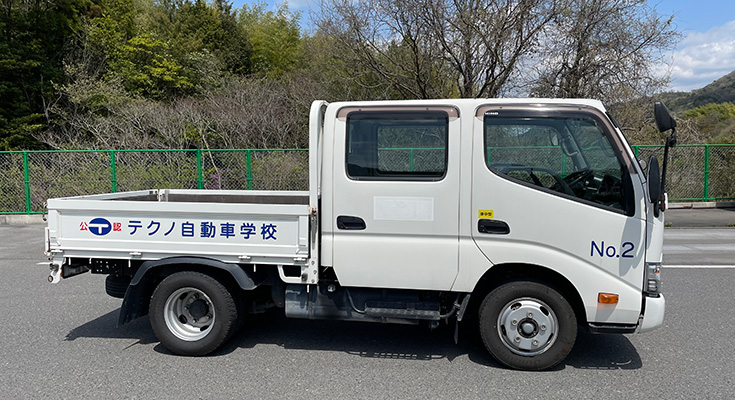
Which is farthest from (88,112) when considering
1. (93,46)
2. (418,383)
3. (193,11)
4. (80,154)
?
(418,383)

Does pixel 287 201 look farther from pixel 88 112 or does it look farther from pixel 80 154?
pixel 88 112

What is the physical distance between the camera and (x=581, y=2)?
51.8ft

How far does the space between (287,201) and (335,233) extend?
2.14 m

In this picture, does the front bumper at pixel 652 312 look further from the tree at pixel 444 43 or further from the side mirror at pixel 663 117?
the tree at pixel 444 43

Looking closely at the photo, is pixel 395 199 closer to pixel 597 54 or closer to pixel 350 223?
pixel 350 223

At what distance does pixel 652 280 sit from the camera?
4320mm

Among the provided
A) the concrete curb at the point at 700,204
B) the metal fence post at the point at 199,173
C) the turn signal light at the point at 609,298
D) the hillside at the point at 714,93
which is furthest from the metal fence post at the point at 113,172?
the hillside at the point at 714,93

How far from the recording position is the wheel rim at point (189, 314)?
16.0 feet

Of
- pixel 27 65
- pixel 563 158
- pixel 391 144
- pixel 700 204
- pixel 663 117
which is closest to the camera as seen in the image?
pixel 663 117

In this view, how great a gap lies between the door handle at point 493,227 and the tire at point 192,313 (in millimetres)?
2280

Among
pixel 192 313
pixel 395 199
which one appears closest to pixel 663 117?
pixel 395 199

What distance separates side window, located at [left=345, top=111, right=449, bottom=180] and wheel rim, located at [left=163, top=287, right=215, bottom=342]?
6.03 ft

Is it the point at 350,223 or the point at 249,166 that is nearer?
the point at 350,223

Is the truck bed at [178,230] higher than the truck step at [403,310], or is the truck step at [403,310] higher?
the truck bed at [178,230]
